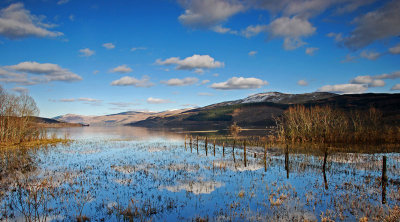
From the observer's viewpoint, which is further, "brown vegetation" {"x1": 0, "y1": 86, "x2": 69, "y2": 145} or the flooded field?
"brown vegetation" {"x1": 0, "y1": 86, "x2": 69, "y2": 145}

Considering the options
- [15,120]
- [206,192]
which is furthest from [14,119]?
[206,192]

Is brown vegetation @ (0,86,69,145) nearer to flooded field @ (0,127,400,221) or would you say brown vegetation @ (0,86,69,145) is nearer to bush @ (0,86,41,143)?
bush @ (0,86,41,143)

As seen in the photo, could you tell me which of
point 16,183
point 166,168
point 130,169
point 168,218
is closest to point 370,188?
point 168,218

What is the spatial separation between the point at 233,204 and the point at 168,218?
13.5ft

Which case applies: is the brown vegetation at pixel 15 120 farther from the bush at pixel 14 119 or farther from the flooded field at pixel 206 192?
the flooded field at pixel 206 192

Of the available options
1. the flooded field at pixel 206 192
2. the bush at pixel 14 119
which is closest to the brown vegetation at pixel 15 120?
the bush at pixel 14 119

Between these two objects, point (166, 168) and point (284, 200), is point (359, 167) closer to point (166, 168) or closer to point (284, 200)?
point (284, 200)

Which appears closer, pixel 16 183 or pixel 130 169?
pixel 16 183

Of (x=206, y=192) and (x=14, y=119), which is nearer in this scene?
(x=206, y=192)

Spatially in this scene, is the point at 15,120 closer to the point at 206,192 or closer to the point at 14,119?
the point at 14,119

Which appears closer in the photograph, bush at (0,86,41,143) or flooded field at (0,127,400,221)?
flooded field at (0,127,400,221)

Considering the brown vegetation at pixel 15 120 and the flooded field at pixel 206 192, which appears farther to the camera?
the brown vegetation at pixel 15 120

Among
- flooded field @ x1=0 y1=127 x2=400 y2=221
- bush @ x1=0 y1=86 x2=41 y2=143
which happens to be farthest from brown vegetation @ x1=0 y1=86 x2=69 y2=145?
flooded field @ x1=0 y1=127 x2=400 y2=221

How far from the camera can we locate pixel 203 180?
1969 centimetres
